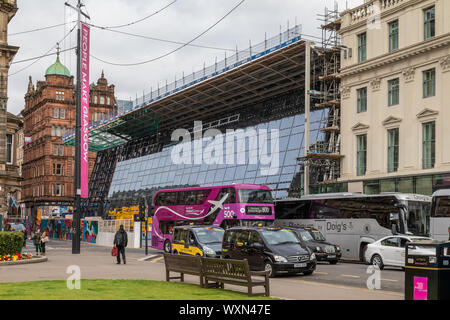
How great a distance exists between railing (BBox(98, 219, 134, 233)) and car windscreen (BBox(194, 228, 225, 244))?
82.9 ft

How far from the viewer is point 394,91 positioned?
3997 cm

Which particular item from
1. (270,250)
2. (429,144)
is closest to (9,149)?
(429,144)

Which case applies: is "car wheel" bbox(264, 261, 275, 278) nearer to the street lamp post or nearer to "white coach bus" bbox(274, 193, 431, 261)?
"white coach bus" bbox(274, 193, 431, 261)

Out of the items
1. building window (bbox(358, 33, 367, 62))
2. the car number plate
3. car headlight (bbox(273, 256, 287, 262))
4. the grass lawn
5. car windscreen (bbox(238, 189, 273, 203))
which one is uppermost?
building window (bbox(358, 33, 367, 62))

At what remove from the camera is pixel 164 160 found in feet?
233

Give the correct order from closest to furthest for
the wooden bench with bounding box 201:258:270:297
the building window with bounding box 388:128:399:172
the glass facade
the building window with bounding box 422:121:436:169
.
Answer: the wooden bench with bounding box 201:258:270:297
the building window with bounding box 422:121:436:169
the building window with bounding box 388:128:399:172
the glass facade

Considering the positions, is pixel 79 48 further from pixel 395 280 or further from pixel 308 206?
pixel 395 280

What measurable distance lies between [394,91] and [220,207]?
44.9ft

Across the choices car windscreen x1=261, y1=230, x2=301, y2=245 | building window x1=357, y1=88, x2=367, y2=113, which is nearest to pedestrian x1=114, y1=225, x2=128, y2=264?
car windscreen x1=261, y1=230, x2=301, y2=245

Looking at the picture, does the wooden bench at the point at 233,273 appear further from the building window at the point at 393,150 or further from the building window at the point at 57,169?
the building window at the point at 57,169

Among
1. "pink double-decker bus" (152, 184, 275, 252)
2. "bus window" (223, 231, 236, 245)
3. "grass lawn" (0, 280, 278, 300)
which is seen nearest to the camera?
"grass lawn" (0, 280, 278, 300)

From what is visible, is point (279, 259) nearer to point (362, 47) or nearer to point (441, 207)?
point (441, 207)

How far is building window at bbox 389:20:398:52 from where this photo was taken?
130 feet
